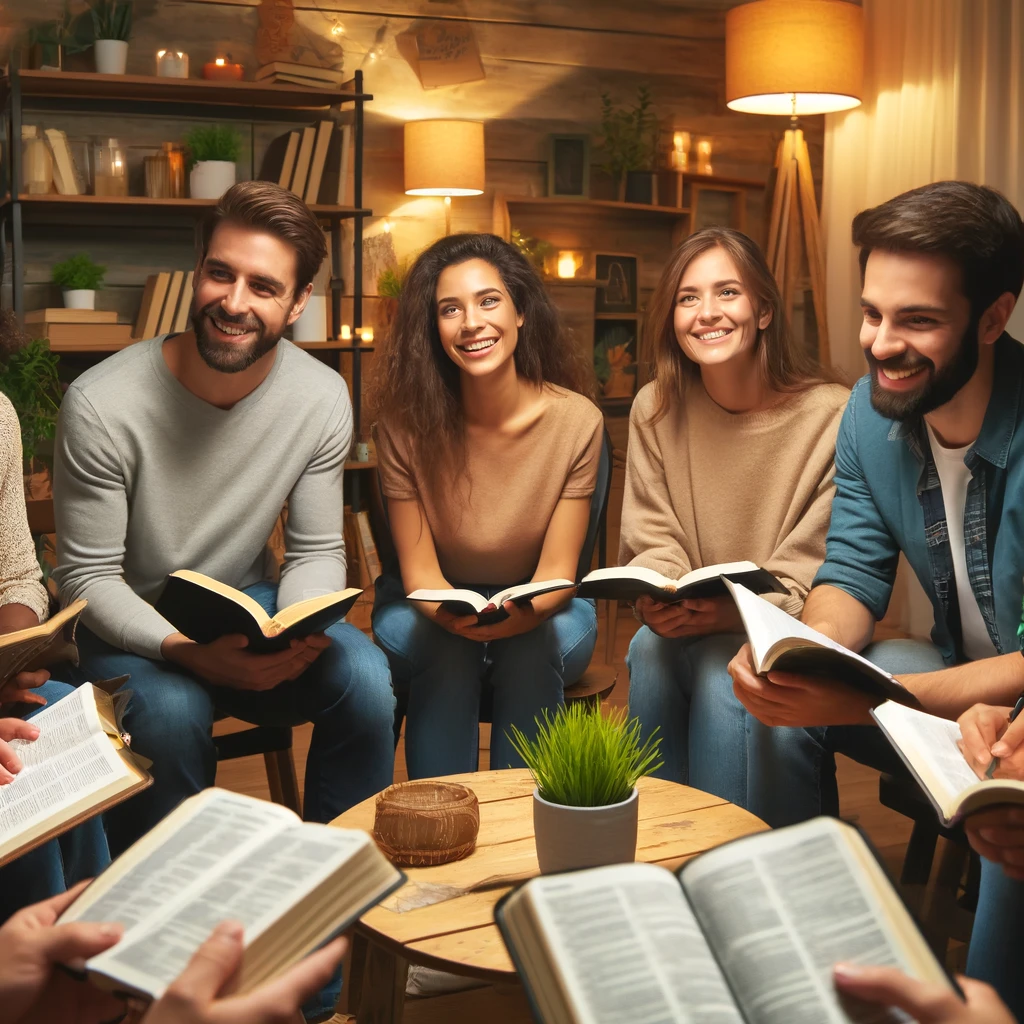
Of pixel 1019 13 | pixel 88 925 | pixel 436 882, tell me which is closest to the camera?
pixel 88 925

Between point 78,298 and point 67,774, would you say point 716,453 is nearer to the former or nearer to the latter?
point 67,774

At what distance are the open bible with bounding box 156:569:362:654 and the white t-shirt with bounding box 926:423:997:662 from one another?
903 millimetres

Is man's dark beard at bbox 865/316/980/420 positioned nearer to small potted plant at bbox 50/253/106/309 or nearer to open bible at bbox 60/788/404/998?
open bible at bbox 60/788/404/998

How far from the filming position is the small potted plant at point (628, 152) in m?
4.55

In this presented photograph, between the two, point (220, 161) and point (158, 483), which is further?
point (220, 161)

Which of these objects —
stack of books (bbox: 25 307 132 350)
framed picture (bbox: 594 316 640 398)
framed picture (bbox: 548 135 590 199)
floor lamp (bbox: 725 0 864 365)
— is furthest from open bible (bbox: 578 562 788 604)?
framed picture (bbox: 548 135 590 199)

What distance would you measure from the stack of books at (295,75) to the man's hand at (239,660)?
2598 millimetres

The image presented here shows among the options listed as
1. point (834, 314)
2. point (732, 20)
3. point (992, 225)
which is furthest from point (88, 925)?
point (834, 314)

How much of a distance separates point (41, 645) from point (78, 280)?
2.51m

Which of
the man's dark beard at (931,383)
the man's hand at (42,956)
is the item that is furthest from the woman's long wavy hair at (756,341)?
the man's hand at (42,956)

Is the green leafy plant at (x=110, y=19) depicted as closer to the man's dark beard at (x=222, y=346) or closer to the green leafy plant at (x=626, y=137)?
the green leafy plant at (x=626, y=137)

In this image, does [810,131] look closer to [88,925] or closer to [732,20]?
[732,20]

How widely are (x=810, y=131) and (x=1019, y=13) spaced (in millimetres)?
1379

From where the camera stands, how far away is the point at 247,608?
1628 millimetres
